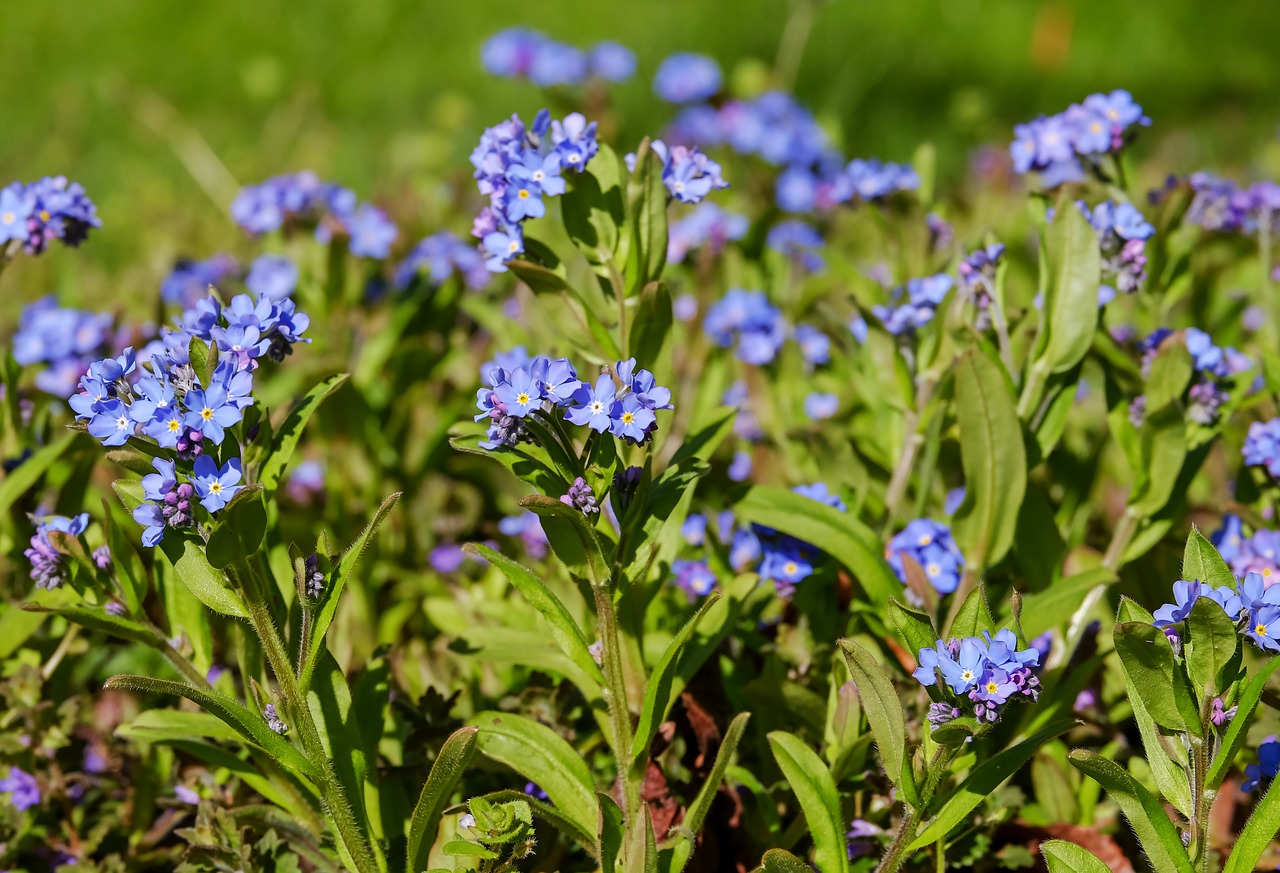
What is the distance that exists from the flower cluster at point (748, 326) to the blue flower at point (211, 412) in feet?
7.19

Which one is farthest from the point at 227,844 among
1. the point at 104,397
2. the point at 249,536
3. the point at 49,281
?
Answer: the point at 49,281

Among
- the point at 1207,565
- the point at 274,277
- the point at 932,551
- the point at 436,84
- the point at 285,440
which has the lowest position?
the point at 285,440

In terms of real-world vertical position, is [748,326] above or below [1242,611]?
above

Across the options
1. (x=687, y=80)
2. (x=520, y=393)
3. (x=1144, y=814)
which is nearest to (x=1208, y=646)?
(x=1144, y=814)

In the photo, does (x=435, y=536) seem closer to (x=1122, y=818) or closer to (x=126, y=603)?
(x=126, y=603)

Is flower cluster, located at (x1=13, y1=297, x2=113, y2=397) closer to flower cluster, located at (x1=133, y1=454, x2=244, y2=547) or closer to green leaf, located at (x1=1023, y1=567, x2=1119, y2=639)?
flower cluster, located at (x1=133, y1=454, x2=244, y2=547)

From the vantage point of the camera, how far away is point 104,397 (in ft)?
6.63

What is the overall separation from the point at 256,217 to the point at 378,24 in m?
4.58

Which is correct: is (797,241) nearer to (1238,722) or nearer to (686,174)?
(686,174)

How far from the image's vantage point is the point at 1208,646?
195 centimetres

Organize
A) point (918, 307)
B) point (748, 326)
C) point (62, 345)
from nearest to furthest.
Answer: point (918, 307)
point (62, 345)
point (748, 326)

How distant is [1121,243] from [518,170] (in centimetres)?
140

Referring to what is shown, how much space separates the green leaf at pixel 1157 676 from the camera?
1.96 m

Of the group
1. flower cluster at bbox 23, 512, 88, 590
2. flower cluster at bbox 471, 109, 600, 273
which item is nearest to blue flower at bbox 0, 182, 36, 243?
flower cluster at bbox 23, 512, 88, 590
